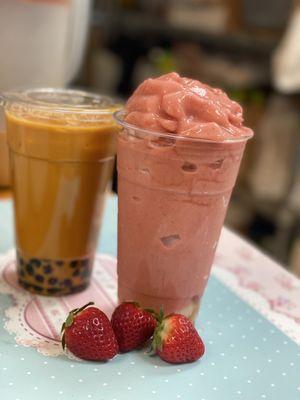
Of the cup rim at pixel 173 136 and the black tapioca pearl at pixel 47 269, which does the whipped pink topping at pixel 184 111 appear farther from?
the black tapioca pearl at pixel 47 269

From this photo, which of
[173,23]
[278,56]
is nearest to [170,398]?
[278,56]

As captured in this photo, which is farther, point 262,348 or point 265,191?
point 265,191

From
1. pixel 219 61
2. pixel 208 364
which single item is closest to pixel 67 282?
pixel 208 364

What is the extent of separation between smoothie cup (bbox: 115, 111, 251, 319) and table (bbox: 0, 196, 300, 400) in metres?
0.09

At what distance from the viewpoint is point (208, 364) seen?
2.39ft

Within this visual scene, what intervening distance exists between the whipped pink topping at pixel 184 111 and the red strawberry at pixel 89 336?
0.26 metres

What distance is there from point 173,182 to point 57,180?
21cm

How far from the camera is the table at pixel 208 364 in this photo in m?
0.65

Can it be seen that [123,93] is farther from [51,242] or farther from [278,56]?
[51,242]

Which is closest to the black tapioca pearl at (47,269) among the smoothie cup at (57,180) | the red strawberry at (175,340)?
the smoothie cup at (57,180)

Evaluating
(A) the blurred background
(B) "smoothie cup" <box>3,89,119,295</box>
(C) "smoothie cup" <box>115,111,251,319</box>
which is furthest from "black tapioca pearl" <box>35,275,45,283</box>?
(A) the blurred background

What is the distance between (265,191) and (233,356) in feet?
5.28

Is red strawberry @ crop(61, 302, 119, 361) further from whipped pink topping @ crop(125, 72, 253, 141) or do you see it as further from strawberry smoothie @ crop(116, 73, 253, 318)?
whipped pink topping @ crop(125, 72, 253, 141)

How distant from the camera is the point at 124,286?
83 cm
